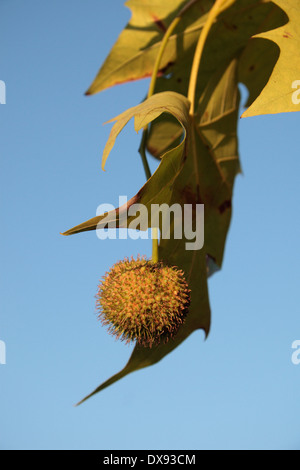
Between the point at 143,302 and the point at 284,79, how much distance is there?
547 mm

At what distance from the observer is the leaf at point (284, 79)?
0.98 metres

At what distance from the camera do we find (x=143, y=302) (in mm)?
Answer: 1146

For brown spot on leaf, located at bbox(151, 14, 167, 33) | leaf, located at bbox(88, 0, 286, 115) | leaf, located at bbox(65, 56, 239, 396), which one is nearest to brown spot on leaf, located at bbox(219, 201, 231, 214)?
leaf, located at bbox(65, 56, 239, 396)

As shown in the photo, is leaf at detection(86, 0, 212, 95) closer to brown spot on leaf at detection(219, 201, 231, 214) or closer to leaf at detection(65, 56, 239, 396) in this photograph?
leaf at detection(65, 56, 239, 396)

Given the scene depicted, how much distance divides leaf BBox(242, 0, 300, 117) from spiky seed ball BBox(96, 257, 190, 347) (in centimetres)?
42

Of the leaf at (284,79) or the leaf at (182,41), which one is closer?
the leaf at (284,79)

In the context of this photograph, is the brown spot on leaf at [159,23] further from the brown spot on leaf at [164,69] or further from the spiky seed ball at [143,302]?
the spiky seed ball at [143,302]

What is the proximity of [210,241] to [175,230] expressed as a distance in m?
0.30

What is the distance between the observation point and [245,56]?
74.7 inches

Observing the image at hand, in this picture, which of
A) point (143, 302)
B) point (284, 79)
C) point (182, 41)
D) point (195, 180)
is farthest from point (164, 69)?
point (143, 302)

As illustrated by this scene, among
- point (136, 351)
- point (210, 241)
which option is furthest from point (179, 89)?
point (136, 351)

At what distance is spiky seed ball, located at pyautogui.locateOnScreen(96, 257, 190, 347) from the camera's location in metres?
1.14

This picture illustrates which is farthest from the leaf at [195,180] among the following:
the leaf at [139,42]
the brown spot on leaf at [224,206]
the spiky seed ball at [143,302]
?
the leaf at [139,42]

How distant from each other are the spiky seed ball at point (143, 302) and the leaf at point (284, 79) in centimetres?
42
